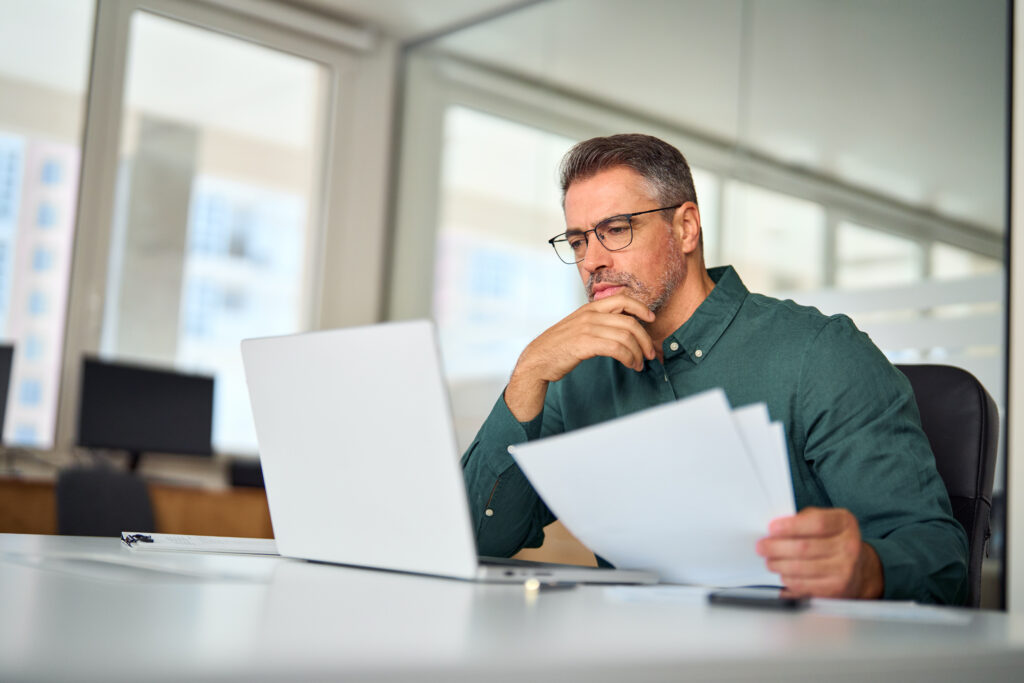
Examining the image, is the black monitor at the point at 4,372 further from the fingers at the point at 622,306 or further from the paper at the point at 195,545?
the fingers at the point at 622,306

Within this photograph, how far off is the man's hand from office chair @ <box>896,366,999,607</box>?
494mm

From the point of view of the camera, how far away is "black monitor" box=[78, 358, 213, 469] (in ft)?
13.1

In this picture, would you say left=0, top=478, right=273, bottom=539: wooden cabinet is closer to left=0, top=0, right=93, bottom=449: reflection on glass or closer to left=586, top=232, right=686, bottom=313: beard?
left=0, top=0, right=93, bottom=449: reflection on glass

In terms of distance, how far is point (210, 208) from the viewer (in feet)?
15.4

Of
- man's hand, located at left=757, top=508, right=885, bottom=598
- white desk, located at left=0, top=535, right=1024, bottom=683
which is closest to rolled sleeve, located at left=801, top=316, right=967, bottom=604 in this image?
man's hand, located at left=757, top=508, right=885, bottom=598

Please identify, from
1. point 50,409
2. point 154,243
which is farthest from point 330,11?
point 50,409

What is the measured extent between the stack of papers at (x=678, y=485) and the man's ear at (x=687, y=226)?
2.52 feet

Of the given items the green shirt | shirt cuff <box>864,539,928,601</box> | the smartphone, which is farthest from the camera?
the green shirt

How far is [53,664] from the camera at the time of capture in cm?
42

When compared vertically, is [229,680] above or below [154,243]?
below

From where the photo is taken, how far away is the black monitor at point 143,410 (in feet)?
13.1

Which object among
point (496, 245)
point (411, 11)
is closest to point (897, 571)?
point (496, 245)

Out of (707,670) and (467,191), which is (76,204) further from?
(707,670)

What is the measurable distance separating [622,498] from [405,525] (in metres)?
0.21
